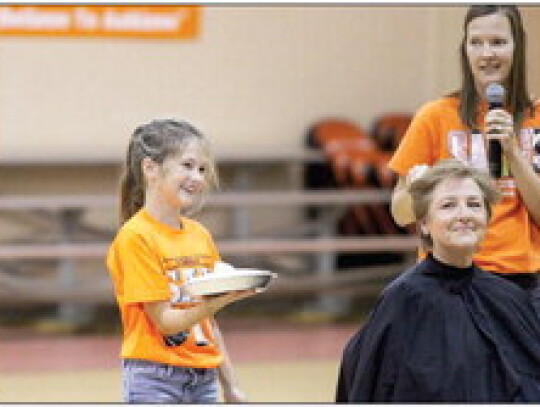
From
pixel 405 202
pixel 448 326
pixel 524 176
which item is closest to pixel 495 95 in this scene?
pixel 524 176

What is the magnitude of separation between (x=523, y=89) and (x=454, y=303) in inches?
27.3

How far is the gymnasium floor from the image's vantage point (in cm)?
664

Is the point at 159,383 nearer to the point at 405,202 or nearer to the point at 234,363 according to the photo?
the point at 405,202

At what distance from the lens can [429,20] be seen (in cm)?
1006

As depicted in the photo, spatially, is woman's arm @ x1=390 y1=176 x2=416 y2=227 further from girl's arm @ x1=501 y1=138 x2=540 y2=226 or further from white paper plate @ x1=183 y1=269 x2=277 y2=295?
white paper plate @ x1=183 y1=269 x2=277 y2=295

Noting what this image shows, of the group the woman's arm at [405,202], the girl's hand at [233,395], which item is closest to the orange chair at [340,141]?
the woman's arm at [405,202]

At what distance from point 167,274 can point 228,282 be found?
0.92ft

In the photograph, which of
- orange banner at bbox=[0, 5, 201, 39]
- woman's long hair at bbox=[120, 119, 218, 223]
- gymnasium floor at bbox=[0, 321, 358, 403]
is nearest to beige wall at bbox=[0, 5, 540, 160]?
orange banner at bbox=[0, 5, 201, 39]

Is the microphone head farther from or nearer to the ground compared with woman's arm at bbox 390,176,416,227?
farther from the ground

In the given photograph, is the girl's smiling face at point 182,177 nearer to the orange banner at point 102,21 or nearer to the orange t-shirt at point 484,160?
the orange t-shirt at point 484,160

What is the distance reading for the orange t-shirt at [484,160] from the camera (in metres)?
3.45

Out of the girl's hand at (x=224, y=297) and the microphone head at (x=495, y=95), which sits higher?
the microphone head at (x=495, y=95)

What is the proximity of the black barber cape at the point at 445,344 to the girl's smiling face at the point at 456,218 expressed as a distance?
Result: 57 millimetres

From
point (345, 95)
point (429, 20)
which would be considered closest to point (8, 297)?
point (345, 95)
